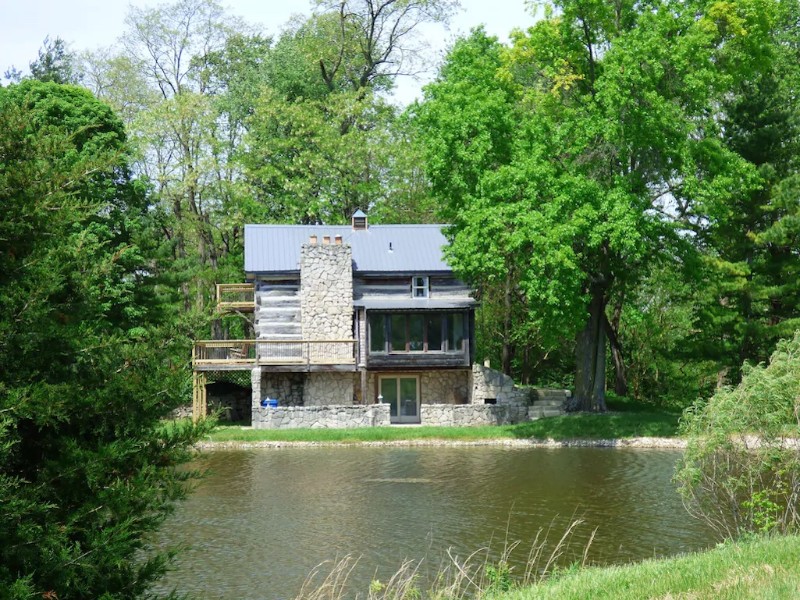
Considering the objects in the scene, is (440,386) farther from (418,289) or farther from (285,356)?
(285,356)

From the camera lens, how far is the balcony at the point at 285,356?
1506 inches

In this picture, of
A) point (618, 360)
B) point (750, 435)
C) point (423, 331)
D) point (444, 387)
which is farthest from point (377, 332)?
point (750, 435)

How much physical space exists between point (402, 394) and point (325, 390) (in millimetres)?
3070

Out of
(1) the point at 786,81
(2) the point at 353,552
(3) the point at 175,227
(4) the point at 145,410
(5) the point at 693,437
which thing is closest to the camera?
(4) the point at 145,410

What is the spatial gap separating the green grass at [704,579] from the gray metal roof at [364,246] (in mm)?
29116

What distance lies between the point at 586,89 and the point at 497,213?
5841mm

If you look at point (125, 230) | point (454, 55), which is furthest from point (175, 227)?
point (454, 55)

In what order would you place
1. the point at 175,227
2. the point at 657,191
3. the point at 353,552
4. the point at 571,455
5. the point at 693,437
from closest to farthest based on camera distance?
the point at 693,437 → the point at 353,552 → the point at 571,455 → the point at 657,191 → the point at 175,227

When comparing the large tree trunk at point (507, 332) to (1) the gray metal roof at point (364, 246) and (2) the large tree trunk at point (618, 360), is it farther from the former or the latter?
(2) the large tree trunk at point (618, 360)

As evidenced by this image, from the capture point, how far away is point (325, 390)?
40.0m

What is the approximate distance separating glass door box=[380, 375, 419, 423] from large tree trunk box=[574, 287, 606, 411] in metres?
6.63

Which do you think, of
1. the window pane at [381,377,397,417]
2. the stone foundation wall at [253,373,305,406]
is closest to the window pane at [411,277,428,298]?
the window pane at [381,377,397,417]

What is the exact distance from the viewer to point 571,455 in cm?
3055

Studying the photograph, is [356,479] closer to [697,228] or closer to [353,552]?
[353,552]
